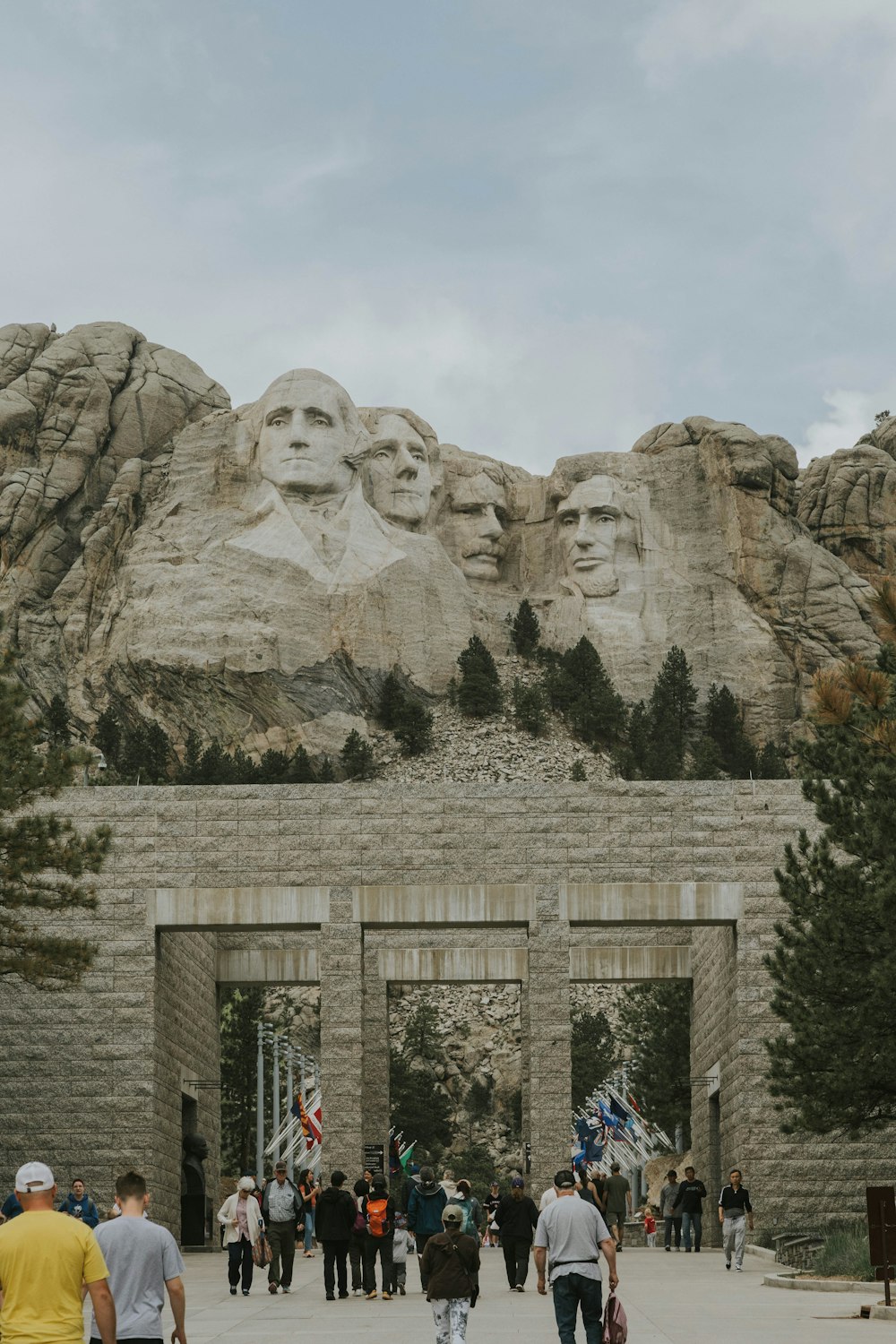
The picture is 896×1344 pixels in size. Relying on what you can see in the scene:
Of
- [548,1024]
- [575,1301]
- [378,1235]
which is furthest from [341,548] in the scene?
[575,1301]

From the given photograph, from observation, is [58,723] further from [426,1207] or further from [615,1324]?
[615,1324]

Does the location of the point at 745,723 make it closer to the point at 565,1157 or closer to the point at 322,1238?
the point at 565,1157

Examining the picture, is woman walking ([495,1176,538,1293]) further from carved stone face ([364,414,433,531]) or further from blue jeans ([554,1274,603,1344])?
carved stone face ([364,414,433,531])

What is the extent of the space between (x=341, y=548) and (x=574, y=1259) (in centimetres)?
6492

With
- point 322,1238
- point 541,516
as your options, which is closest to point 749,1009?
point 322,1238

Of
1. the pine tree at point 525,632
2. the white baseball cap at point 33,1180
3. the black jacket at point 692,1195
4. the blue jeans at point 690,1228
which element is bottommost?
the blue jeans at point 690,1228

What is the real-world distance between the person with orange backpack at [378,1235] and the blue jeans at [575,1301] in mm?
6538

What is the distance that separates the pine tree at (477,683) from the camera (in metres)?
74.0

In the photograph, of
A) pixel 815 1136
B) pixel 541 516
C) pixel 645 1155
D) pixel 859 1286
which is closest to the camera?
pixel 859 1286

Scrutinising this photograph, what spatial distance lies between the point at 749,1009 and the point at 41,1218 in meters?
18.3

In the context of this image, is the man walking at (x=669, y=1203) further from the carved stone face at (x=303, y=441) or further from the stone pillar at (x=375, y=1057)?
the carved stone face at (x=303, y=441)

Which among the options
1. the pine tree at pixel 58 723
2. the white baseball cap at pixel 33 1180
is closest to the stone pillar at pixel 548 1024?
the white baseball cap at pixel 33 1180

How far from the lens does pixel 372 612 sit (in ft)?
237

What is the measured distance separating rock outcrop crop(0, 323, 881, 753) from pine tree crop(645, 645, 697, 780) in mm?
1608
